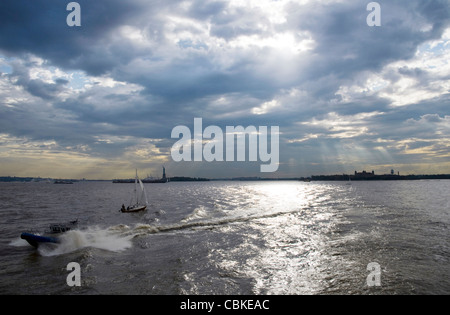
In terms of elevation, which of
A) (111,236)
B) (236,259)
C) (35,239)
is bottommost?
(111,236)

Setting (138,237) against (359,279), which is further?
(138,237)

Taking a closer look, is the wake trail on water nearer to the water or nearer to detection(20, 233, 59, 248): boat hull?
the water

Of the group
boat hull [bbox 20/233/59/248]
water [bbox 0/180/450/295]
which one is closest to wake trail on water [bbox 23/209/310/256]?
water [bbox 0/180/450/295]

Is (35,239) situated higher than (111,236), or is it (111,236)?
(35,239)

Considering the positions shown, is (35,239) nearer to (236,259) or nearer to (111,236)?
(111,236)

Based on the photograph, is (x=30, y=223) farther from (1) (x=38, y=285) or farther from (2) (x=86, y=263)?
(1) (x=38, y=285)

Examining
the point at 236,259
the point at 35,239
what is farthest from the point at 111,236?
the point at 236,259

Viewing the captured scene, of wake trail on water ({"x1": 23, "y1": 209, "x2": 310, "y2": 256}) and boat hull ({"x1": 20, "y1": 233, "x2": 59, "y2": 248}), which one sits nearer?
boat hull ({"x1": 20, "y1": 233, "x2": 59, "y2": 248})

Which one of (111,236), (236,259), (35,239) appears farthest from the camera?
(111,236)

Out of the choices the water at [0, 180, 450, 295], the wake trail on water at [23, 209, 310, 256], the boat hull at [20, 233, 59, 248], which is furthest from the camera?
the wake trail on water at [23, 209, 310, 256]
